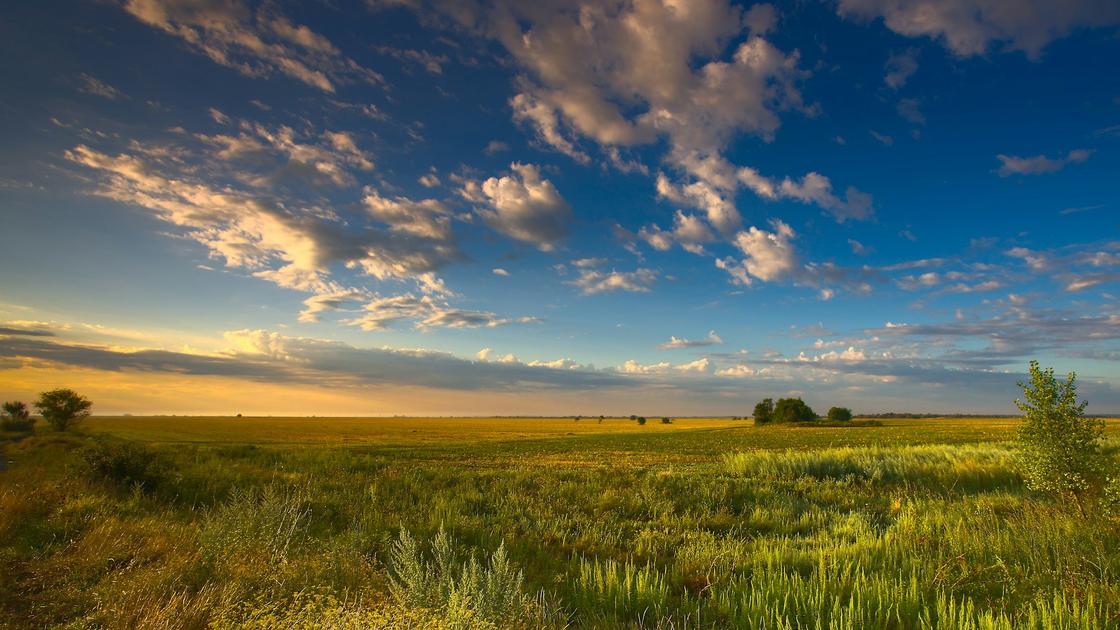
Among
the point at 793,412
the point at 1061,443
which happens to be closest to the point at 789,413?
the point at 793,412

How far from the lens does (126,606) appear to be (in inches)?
234

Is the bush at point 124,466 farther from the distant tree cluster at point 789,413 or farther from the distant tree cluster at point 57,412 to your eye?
the distant tree cluster at point 789,413

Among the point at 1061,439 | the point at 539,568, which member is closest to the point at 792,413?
the point at 1061,439

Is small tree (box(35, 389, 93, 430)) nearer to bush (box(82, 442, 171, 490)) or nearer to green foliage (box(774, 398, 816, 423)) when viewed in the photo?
bush (box(82, 442, 171, 490))

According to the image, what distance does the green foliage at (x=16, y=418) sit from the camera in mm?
46750

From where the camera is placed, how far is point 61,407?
46812mm

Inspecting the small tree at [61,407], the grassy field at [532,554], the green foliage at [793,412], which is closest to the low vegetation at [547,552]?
the grassy field at [532,554]

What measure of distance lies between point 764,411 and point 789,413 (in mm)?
6615

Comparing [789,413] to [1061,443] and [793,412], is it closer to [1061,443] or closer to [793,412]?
[793,412]

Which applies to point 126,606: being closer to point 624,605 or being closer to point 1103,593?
point 624,605

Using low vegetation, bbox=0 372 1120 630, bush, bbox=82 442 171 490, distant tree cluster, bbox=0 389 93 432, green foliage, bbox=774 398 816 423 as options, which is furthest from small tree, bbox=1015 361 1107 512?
green foliage, bbox=774 398 816 423

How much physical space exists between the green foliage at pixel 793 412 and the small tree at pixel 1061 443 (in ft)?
307

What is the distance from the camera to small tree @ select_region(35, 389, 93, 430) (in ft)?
151

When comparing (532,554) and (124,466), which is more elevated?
(532,554)
